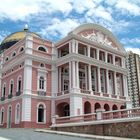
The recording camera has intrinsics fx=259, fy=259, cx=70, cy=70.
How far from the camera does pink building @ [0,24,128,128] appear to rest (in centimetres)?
2852

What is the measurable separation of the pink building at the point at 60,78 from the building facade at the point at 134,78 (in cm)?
4707

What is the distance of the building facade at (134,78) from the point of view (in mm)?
Result: 80438

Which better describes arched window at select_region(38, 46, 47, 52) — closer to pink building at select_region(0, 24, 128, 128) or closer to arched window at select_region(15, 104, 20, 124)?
pink building at select_region(0, 24, 128, 128)

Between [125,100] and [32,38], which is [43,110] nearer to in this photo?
[32,38]

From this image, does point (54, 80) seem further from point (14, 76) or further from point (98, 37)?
point (98, 37)

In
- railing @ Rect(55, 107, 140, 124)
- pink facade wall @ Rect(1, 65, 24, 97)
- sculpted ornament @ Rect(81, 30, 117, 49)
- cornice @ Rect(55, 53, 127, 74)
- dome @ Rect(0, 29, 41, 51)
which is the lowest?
railing @ Rect(55, 107, 140, 124)

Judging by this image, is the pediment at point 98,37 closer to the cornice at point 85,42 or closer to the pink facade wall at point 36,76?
the cornice at point 85,42

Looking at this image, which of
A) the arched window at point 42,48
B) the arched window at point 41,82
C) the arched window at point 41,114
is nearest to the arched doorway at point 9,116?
the arched window at point 41,114

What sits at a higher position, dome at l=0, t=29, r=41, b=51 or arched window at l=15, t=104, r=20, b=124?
dome at l=0, t=29, r=41, b=51

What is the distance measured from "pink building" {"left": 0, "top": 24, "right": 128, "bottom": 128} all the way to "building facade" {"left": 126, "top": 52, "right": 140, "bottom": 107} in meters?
47.1

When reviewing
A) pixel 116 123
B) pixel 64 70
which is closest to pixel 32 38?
pixel 64 70

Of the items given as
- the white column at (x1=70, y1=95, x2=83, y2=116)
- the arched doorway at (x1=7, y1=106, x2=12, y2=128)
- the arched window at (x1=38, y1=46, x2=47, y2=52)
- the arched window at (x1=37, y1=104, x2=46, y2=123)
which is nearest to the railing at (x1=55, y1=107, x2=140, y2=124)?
the white column at (x1=70, y1=95, x2=83, y2=116)

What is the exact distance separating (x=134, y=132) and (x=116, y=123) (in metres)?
1.56

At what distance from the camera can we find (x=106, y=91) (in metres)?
32.8
